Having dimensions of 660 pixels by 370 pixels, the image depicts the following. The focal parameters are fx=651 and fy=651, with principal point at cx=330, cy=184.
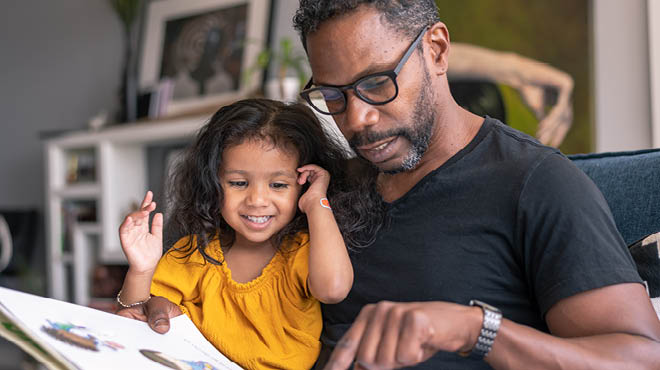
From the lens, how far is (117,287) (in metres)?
4.02

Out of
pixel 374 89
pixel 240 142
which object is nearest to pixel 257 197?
pixel 240 142

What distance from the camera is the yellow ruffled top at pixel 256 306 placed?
1.29m

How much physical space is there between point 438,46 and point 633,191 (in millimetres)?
454

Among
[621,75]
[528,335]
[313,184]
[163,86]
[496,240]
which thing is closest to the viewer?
[528,335]

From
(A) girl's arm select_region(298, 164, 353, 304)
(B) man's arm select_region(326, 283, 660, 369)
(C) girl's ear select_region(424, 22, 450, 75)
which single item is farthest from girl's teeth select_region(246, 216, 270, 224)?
(B) man's arm select_region(326, 283, 660, 369)

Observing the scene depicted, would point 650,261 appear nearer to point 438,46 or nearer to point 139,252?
point 438,46

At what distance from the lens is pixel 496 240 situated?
107cm

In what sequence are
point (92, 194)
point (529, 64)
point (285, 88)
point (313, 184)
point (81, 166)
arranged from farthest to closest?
point (81, 166) < point (92, 194) < point (285, 88) < point (529, 64) < point (313, 184)

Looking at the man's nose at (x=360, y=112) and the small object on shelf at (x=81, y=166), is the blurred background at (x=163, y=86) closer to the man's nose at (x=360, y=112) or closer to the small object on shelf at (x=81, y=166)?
the small object on shelf at (x=81, y=166)

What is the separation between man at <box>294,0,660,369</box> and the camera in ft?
2.75

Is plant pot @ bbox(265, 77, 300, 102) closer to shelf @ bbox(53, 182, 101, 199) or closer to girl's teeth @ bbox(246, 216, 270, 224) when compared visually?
shelf @ bbox(53, 182, 101, 199)

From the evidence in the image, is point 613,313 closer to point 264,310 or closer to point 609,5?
point 264,310

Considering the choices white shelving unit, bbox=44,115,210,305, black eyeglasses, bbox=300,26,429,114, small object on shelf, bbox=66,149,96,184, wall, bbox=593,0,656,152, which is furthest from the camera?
small object on shelf, bbox=66,149,96,184

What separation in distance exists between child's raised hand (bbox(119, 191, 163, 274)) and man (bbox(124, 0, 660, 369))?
0.31 feet
